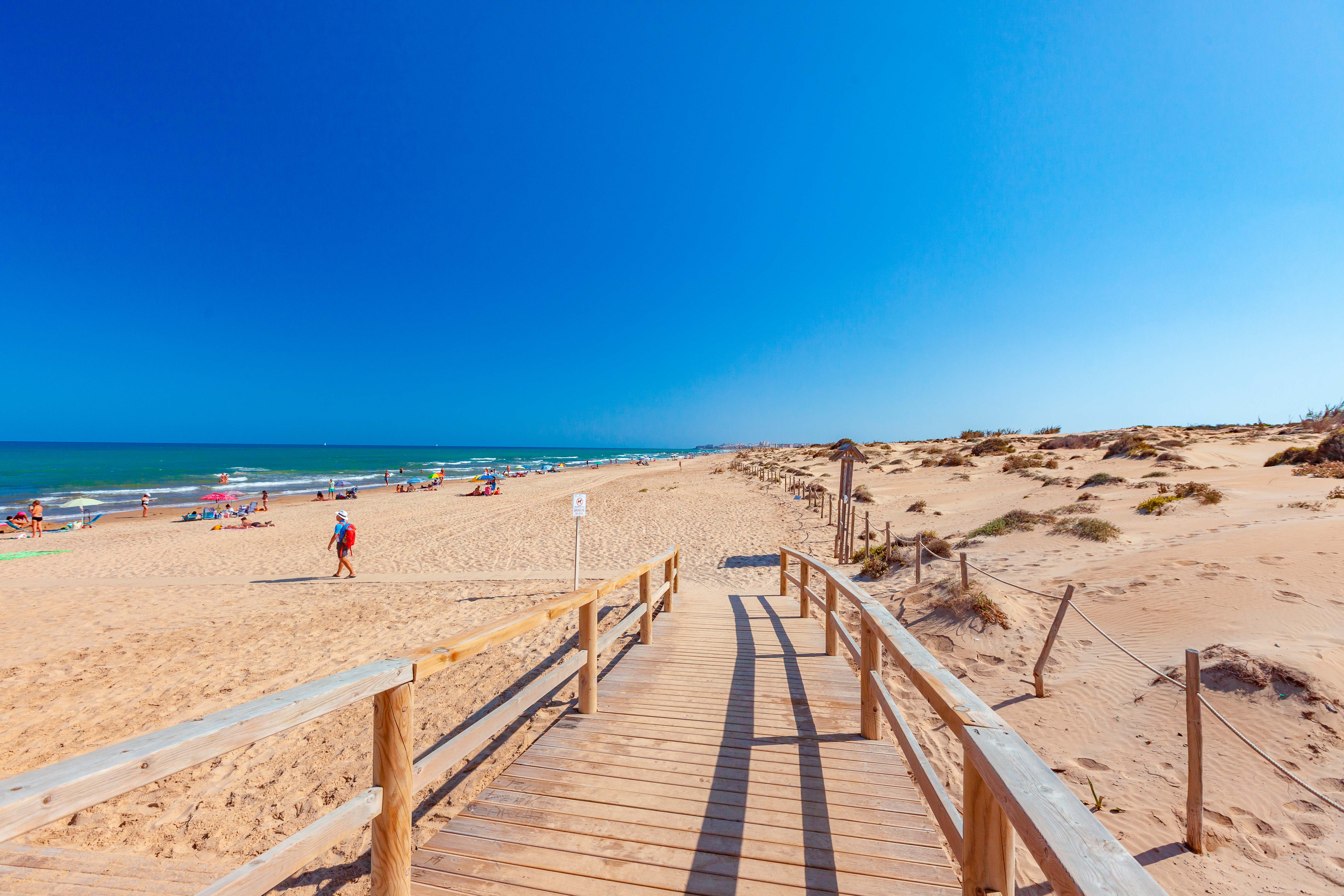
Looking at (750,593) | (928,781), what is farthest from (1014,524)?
(928,781)

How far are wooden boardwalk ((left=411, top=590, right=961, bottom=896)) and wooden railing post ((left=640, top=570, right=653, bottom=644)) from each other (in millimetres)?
1151

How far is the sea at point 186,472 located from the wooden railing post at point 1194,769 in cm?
3428

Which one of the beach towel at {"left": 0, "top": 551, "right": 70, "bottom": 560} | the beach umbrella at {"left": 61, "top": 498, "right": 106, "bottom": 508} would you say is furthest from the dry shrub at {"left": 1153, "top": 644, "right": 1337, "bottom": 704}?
the beach umbrella at {"left": 61, "top": 498, "right": 106, "bottom": 508}

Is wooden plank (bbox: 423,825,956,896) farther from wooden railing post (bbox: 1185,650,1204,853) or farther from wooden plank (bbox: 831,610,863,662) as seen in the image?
wooden railing post (bbox: 1185,650,1204,853)

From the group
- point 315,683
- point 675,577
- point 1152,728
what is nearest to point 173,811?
point 315,683

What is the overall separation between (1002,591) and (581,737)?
6.55 meters

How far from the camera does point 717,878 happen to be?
8.13ft

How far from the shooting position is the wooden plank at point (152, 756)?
3.69ft

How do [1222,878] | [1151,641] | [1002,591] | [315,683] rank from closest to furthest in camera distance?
1. [315,683]
2. [1222,878]
3. [1151,641]
4. [1002,591]

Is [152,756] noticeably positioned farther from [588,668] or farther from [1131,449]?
[1131,449]

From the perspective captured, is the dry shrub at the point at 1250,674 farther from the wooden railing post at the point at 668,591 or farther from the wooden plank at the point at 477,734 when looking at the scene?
the wooden plank at the point at 477,734

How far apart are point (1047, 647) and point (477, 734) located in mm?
5426

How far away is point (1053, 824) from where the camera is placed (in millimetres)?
1298

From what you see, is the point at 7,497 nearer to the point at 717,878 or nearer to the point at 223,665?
the point at 223,665
